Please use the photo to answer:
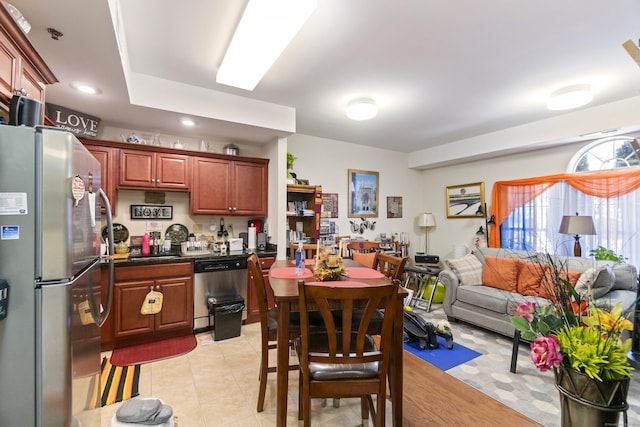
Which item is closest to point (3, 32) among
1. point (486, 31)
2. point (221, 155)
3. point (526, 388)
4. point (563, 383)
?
point (221, 155)

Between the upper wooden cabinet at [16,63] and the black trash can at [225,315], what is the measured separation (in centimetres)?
230

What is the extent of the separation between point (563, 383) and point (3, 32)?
106 inches

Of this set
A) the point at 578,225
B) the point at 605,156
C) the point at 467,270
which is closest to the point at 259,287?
the point at 467,270

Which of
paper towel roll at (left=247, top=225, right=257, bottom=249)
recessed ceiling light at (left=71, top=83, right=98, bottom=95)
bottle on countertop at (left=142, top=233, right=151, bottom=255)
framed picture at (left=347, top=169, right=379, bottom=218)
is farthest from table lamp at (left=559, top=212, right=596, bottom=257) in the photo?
recessed ceiling light at (left=71, top=83, right=98, bottom=95)

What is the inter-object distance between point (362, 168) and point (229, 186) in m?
2.68

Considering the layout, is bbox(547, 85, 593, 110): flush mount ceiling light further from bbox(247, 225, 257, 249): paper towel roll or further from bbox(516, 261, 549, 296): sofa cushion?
bbox(247, 225, 257, 249): paper towel roll

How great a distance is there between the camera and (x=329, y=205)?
188 inches

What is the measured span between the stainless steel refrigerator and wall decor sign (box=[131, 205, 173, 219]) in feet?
8.05

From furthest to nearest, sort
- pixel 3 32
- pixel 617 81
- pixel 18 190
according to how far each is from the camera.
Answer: pixel 617 81, pixel 3 32, pixel 18 190

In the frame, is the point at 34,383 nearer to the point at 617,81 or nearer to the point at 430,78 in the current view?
the point at 430,78

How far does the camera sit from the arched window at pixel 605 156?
344 centimetres

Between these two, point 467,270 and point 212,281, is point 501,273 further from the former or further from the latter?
point 212,281

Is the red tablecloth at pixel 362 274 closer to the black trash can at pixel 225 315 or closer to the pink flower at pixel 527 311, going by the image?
the pink flower at pixel 527 311

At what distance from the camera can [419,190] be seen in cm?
600
